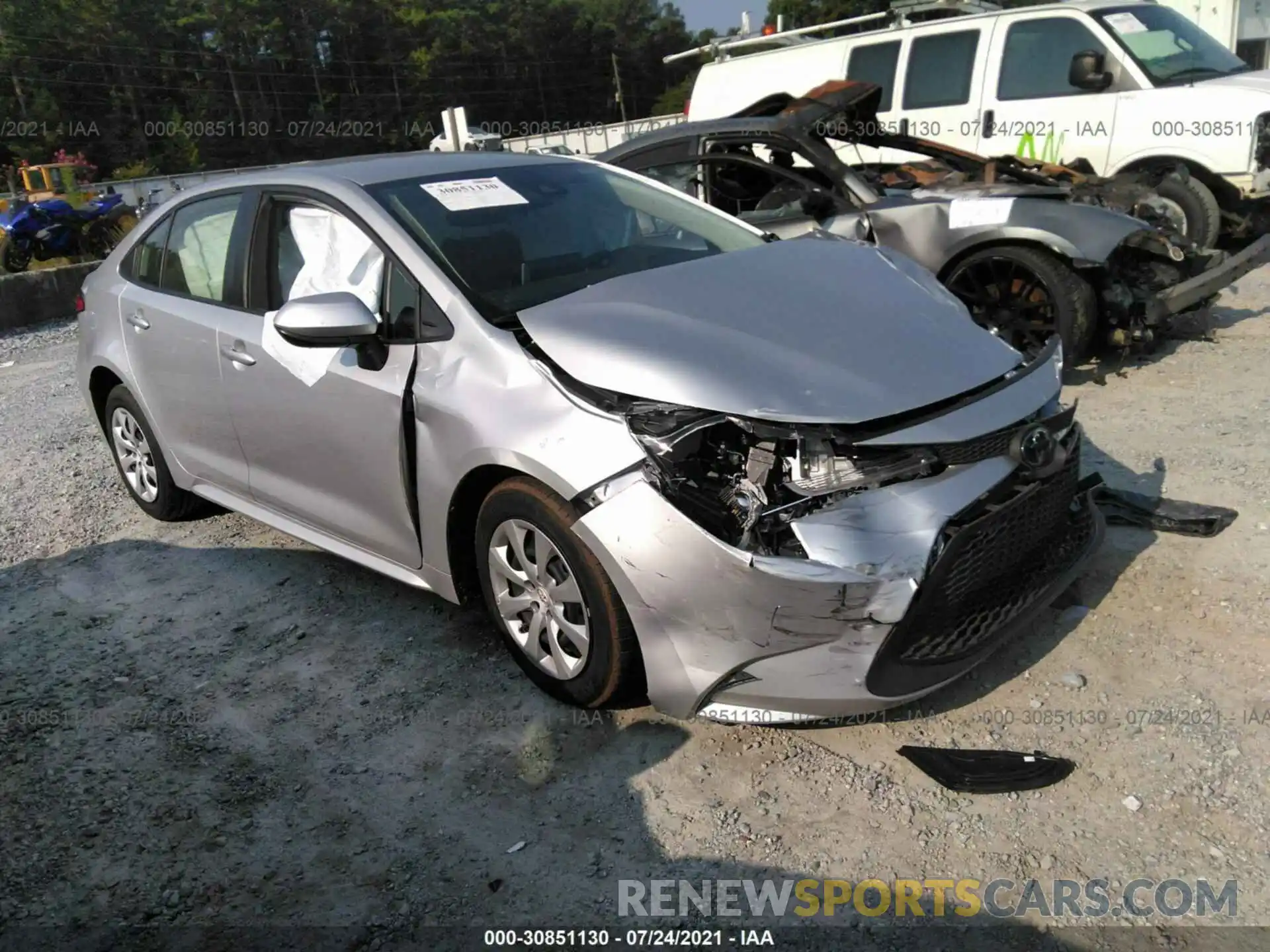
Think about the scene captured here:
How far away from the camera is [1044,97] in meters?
8.43

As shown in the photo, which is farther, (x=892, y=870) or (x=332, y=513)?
(x=332, y=513)

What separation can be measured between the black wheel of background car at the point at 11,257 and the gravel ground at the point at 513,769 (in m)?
11.8

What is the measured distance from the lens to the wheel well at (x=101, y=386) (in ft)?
16.1

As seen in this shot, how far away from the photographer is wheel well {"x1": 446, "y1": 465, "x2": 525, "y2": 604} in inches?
120

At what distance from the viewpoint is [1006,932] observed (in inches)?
86.1

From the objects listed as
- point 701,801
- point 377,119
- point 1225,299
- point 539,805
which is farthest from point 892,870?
point 377,119

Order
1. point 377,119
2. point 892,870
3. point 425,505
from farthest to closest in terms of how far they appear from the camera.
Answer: point 377,119 < point 425,505 < point 892,870

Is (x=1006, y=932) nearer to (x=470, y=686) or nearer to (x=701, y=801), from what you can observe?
(x=701, y=801)

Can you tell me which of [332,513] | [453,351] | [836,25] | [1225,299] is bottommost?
[1225,299]

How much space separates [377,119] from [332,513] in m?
58.7

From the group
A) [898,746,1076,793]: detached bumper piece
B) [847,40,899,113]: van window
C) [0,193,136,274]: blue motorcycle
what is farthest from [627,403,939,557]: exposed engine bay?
[0,193,136,274]: blue motorcycle

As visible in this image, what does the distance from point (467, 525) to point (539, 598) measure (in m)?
0.39

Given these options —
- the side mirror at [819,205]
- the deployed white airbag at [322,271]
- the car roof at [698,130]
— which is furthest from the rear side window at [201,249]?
the side mirror at [819,205]

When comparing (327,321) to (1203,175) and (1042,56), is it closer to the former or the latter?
(1203,175)
